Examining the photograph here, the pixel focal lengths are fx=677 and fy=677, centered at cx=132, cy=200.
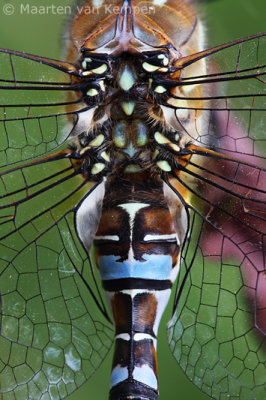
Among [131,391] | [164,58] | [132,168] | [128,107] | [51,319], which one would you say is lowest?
[131,391]

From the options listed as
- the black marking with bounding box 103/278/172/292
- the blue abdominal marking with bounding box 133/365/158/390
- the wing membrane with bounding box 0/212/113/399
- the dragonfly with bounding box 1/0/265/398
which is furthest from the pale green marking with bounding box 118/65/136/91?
the blue abdominal marking with bounding box 133/365/158/390

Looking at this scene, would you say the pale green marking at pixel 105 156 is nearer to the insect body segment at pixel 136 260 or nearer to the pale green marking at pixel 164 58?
the insect body segment at pixel 136 260

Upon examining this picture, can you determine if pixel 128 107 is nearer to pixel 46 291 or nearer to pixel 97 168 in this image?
pixel 97 168

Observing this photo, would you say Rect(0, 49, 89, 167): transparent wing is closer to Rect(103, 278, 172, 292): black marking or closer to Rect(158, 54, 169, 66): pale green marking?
Rect(158, 54, 169, 66): pale green marking

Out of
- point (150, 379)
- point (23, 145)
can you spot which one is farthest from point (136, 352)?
point (23, 145)

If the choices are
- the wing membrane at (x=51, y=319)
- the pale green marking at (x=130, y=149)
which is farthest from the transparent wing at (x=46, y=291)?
the pale green marking at (x=130, y=149)

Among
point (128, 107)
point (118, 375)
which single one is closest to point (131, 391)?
point (118, 375)
